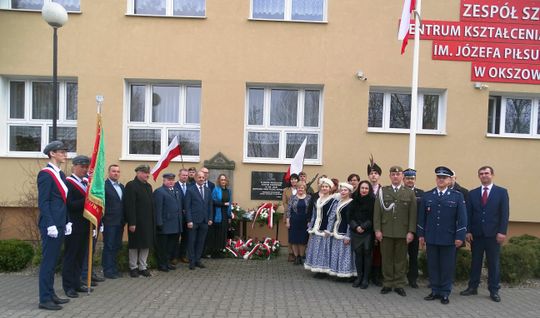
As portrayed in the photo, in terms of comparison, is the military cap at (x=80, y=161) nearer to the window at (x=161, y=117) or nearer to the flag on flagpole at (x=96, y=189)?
the flag on flagpole at (x=96, y=189)

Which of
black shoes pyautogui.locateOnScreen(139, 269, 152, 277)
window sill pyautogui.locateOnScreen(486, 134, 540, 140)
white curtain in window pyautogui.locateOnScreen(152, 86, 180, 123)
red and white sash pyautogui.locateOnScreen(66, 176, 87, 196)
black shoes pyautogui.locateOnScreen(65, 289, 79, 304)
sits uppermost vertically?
white curtain in window pyautogui.locateOnScreen(152, 86, 180, 123)

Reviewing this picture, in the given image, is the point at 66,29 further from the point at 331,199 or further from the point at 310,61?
the point at 331,199

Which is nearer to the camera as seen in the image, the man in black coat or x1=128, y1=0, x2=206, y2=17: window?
the man in black coat

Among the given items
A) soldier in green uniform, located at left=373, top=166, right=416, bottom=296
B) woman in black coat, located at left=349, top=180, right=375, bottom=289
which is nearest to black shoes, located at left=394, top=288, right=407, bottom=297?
soldier in green uniform, located at left=373, top=166, right=416, bottom=296

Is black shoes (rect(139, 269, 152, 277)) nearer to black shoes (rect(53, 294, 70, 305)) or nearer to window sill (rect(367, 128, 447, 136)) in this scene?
black shoes (rect(53, 294, 70, 305))

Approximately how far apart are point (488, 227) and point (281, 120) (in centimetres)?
563

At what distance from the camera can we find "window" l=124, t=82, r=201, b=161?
10.7 m

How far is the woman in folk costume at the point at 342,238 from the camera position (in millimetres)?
7133

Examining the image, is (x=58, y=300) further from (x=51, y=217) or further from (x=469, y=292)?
(x=469, y=292)

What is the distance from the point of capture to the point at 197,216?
820cm

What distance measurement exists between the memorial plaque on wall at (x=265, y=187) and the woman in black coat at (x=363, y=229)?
3.47 m

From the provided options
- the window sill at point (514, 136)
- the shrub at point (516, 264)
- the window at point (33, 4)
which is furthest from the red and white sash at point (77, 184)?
the window sill at point (514, 136)

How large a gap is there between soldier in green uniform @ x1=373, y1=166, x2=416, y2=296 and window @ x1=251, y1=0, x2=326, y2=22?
5383mm

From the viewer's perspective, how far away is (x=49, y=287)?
5621 millimetres
